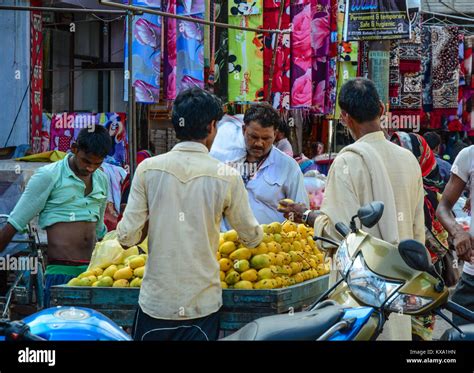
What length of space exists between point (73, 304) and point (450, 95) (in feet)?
40.4

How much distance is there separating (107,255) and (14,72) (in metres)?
5.88

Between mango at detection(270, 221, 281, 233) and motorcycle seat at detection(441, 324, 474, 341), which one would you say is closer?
motorcycle seat at detection(441, 324, 474, 341)

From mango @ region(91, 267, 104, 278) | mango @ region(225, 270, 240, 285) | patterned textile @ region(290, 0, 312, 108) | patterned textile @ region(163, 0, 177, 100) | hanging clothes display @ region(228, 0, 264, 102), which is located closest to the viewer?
mango @ region(225, 270, 240, 285)

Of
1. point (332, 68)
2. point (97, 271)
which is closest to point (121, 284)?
point (97, 271)

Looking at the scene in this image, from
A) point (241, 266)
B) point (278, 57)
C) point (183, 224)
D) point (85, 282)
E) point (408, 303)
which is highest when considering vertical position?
point (278, 57)

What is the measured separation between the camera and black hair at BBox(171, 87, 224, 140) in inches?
179

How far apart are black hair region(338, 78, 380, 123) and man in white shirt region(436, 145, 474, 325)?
106cm

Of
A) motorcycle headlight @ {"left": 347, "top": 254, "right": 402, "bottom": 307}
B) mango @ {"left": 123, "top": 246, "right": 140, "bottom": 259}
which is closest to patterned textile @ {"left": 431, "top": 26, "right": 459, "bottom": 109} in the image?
mango @ {"left": 123, "top": 246, "right": 140, "bottom": 259}

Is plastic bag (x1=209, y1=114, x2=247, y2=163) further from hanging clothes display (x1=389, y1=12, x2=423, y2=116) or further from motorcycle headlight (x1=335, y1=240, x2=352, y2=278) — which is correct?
hanging clothes display (x1=389, y1=12, x2=423, y2=116)

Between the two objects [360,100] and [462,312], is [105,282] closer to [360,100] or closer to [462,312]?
[360,100]

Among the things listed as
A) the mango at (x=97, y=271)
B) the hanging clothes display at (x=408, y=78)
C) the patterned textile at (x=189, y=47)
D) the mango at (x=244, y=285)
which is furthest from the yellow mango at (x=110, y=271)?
the hanging clothes display at (x=408, y=78)

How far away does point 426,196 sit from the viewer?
21.4 ft

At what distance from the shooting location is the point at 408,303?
3273mm
